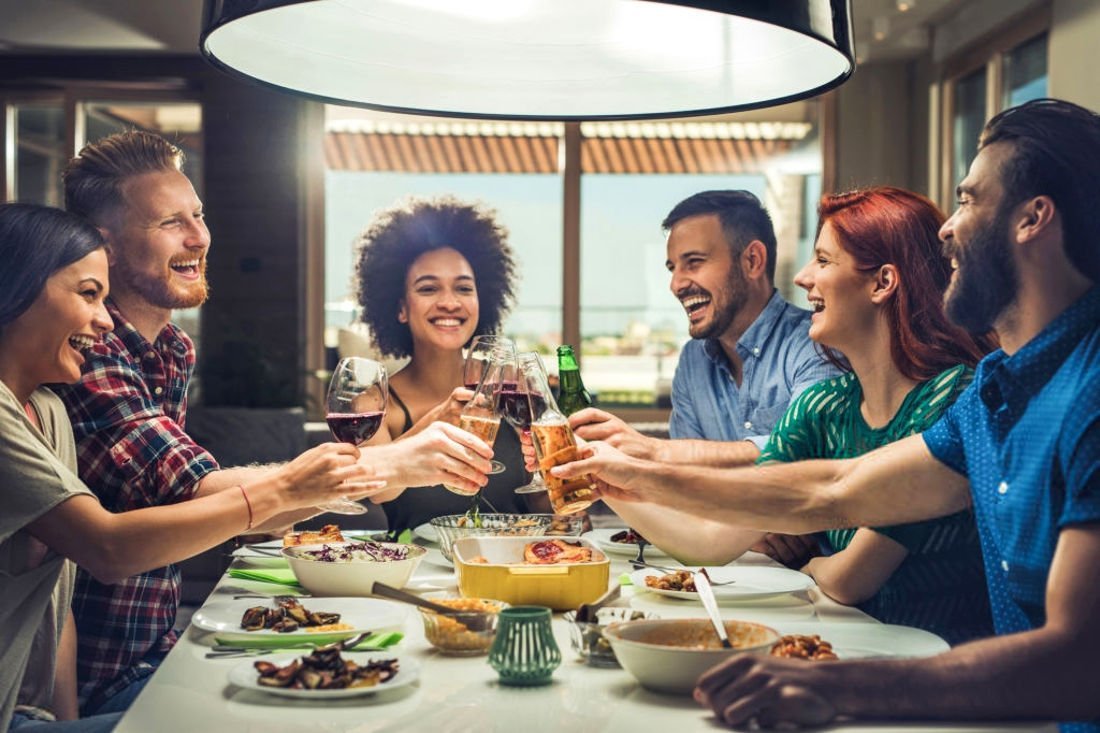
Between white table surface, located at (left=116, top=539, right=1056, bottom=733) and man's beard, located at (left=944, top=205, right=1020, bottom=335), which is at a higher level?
man's beard, located at (left=944, top=205, right=1020, bottom=335)

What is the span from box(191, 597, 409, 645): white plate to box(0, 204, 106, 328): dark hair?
56cm

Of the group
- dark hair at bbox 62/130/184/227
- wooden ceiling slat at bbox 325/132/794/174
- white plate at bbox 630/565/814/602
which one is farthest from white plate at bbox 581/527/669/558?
wooden ceiling slat at bbox 325/132/794/174

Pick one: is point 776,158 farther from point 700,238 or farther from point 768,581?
point 768,581

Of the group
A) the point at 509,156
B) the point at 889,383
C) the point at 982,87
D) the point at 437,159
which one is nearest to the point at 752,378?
the point at 889,383

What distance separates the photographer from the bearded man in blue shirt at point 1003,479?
1.22 m

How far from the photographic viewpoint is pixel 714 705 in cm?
121

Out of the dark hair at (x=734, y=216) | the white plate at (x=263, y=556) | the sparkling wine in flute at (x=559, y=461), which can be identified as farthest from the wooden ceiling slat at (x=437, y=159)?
the sparkling wine in flute at (x=559, y=461)

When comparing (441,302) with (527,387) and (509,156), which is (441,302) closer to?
(527,387)

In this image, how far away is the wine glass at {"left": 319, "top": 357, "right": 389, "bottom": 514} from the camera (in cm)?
196

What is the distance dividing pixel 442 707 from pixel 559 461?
62 cm

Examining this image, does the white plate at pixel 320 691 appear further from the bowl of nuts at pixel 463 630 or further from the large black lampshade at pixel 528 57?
the large black lampshade at pixel 528 57

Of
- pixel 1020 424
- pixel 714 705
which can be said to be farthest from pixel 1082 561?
pixel 714 705

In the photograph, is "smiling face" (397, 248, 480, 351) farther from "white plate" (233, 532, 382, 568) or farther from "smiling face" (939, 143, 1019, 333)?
"smiling face" (939, 143, 1019, 333)

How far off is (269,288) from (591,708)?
744cm
